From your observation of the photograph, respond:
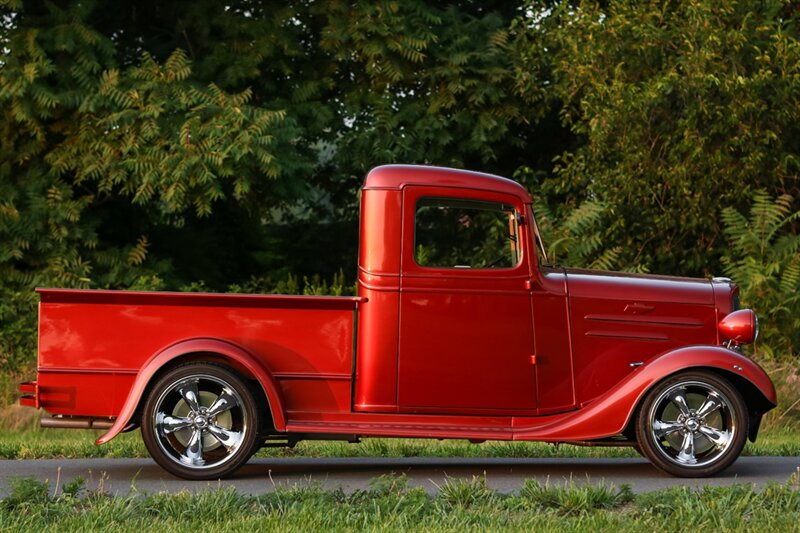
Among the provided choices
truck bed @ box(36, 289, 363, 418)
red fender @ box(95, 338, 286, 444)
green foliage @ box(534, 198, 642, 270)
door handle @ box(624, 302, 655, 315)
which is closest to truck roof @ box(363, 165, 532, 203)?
truck bed @ box(36, 289, 363, 418)

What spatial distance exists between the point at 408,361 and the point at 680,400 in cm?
187

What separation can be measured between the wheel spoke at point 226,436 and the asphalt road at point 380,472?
0.25m

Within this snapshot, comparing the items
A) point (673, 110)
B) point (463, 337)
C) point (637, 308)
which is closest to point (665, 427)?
point (637, 308)

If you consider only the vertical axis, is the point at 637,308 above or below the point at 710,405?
above

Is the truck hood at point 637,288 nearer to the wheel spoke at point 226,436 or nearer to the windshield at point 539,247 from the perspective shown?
the windshield at point 539,247

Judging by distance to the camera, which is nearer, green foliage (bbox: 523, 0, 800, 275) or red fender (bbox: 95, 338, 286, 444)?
red fender (bbox: 95, 338, 286, 444)

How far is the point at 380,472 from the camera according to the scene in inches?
353

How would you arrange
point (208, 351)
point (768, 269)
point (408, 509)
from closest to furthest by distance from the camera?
point (408, 509)
point (208, 351)
point (768, 269)

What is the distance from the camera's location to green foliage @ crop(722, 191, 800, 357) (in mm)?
14750

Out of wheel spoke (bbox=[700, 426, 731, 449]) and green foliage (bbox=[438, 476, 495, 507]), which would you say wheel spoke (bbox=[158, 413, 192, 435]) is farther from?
wheel spoke (bbox=[700, 426, 731, 449])

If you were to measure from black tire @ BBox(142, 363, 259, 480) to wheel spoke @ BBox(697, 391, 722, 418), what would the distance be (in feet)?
9.85

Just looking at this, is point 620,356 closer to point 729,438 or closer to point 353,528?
point 729,438

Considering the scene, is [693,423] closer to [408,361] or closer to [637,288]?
[637,288]

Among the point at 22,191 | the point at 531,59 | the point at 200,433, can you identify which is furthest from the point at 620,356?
the point at 22,191
